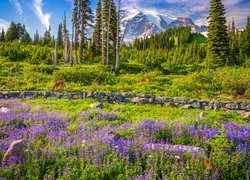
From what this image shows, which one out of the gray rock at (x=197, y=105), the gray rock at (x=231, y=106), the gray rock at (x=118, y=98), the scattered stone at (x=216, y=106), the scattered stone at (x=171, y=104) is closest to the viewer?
the scattered stone at (x=171, y=104)

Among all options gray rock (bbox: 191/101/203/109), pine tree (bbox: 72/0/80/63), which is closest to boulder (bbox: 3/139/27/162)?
gray rock (bbox: 191/101/203/109)

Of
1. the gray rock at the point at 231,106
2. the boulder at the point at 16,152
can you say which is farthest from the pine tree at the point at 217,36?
the boulder at the point at 16,152

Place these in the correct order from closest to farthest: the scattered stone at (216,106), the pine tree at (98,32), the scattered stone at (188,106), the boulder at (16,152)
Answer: the boulder at (16,152), the scattered stone at (188,106), the scattered stone at (216,106), the pine tree at (98,32)

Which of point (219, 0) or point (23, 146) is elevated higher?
point (219, 0)

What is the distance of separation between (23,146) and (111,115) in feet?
16.4

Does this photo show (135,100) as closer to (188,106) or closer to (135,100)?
(135,100)

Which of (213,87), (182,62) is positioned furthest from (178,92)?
(182,62)

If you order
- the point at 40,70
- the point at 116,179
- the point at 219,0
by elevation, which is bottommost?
the point at 116,179

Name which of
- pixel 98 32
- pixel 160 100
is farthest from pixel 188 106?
pixel 98 32

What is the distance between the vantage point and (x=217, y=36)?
169 ft

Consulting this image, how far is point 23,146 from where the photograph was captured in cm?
666

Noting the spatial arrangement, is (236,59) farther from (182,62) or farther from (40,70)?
(40,70)

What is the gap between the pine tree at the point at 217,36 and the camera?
49844 millimetres

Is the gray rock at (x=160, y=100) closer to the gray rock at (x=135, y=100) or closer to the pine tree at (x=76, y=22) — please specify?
the gray rock at (x=135, y=100)
